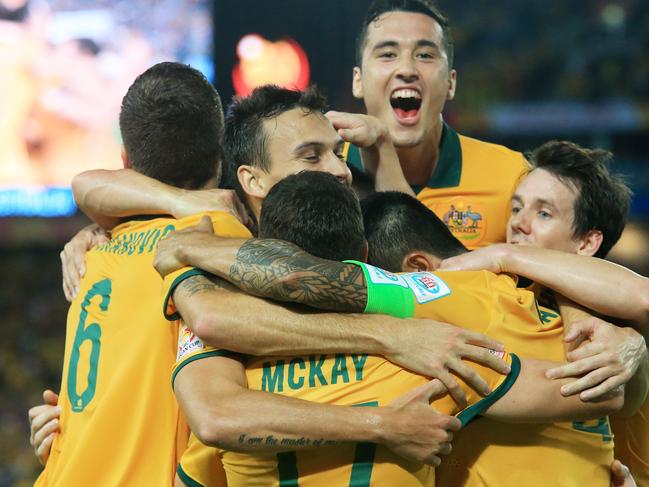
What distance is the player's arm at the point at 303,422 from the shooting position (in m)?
2.92

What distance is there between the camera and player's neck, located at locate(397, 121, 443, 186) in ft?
16.4

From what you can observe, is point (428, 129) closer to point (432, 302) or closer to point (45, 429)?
point (432, 302)

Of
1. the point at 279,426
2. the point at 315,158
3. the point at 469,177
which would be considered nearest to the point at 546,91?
the point at 469,177

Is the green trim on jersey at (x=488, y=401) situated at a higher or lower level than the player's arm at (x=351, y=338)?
lower

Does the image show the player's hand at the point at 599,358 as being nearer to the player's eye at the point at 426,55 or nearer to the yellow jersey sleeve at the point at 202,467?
the yellow jersey sleeve at the point at 202,467

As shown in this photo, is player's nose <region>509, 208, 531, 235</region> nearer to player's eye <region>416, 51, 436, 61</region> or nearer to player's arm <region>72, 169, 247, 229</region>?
player's arm <region>72, 169, 247, 229</region>

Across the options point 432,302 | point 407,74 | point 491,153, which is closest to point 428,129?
point 407,74

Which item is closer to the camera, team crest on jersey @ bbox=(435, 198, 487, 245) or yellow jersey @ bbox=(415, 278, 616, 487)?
yellow jersey @ bbox=(415, 278, 616, 487)

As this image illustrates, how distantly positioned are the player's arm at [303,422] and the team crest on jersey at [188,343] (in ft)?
0.54

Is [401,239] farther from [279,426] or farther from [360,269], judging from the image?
[279,426]

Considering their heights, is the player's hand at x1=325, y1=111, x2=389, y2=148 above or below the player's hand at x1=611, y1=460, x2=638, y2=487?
above

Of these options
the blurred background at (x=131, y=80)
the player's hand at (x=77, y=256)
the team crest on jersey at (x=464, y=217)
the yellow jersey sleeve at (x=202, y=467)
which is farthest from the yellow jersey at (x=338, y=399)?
the blurred background at (x=131, y=80)

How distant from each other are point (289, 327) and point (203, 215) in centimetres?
76

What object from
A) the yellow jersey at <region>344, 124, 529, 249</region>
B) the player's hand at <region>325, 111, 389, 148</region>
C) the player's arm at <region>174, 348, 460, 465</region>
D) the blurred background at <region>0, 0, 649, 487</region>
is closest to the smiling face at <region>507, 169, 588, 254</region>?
the player's hand at <region>325, 111, 389, 148</region>
